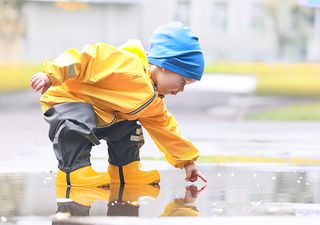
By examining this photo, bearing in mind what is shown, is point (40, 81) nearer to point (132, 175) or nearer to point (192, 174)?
point (132, 175)

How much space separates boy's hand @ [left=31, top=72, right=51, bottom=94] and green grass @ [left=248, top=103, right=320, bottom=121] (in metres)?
7.83

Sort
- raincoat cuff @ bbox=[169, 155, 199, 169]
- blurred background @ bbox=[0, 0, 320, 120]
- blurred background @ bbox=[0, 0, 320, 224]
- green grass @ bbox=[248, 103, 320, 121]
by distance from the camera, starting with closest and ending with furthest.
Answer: raincoat cuff @ bbox=[169, 155, 199, 169]
blurred background @ bbox=[0, 0, 320, 224]
green grass @ bbox=[248, 103, 320, 121]
blurred background @ bbox=[0, 0, 320, 120]

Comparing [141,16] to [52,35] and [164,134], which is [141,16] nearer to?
[52,35]

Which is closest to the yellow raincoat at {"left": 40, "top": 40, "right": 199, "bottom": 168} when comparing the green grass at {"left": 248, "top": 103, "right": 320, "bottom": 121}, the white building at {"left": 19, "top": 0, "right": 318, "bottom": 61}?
the green grass at {"left": 248, "top": 103, "right": 320, "bottom": 121}

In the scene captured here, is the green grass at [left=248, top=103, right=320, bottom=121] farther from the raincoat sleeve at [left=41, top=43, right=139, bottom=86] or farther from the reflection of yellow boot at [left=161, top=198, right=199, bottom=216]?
the reflection of yellow boot at [left=161, top=198, right=199, bottom=216]

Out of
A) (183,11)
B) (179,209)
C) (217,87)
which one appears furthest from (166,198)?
(183,11)

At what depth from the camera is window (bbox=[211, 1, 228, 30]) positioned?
19.0 meters

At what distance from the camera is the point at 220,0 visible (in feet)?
63.1

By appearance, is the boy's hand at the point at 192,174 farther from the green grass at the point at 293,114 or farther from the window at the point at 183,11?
the window at the point at 183,11

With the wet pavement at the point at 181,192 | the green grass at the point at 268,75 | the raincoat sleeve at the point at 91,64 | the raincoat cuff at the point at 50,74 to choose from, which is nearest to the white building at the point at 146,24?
the green grass at the point at 268,75

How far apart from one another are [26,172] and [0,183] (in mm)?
553

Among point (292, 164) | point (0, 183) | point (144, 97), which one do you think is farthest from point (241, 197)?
point (292, 164)

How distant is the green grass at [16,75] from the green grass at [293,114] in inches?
199

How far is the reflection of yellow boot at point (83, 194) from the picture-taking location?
11.8 feet
